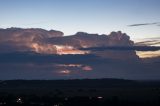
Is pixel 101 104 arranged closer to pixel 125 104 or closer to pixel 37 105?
pixel 125 104

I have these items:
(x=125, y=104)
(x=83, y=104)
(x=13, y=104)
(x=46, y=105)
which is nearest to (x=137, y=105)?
(x=125, y=104)

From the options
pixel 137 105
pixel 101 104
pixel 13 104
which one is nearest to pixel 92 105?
pixel 101 104

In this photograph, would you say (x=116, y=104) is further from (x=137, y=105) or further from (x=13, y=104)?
(x=13, y=104)

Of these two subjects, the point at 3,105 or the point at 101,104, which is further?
the point at 101,104

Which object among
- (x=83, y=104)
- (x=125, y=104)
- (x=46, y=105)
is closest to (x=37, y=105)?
(x=46, y=105)

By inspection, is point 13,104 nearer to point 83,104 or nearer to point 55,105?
point 55,105

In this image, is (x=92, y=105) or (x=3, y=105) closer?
(x=3, y=105)

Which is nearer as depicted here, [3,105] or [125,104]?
[3,105]
